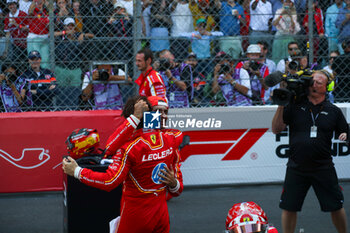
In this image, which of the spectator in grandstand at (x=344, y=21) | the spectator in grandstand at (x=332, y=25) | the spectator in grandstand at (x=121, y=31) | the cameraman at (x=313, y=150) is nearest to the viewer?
the cameraman at (x=313, y=150)

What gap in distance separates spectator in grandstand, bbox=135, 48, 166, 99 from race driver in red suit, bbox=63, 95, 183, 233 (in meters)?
3.50

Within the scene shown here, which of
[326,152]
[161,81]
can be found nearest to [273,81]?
[326,152]

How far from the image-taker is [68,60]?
27.1 ft

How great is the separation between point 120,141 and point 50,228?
2463 mm

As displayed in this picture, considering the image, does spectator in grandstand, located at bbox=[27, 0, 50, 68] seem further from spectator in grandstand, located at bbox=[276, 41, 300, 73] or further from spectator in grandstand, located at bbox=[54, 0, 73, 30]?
spectator in grandstand, located at bbox=[276, 41, 300, 73]

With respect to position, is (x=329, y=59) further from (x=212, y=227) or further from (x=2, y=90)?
(x=2, y=90)

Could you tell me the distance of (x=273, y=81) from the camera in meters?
5.27

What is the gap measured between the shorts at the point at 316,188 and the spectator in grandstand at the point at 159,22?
329cm

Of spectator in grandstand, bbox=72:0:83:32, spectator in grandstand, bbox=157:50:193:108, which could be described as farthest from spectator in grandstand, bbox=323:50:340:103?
spectator in grandstand, bbox=72:0:83:32

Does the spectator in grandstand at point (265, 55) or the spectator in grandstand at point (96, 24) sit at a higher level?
the spectator in grandstand at point (96, 24)

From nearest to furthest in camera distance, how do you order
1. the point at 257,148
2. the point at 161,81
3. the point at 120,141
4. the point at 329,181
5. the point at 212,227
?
1. the point at 120,141
2. the point at 329,181
3. the point at 212,227
4. the point at 161,81
5. the point at 257,148

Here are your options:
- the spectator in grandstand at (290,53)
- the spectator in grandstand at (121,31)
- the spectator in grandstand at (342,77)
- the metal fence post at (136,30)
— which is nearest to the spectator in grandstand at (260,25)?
the spectator in grandstand at (290,53)

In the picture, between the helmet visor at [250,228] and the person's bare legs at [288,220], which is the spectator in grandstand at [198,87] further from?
the helmet visor at [250,228]

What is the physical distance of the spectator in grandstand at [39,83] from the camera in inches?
323
